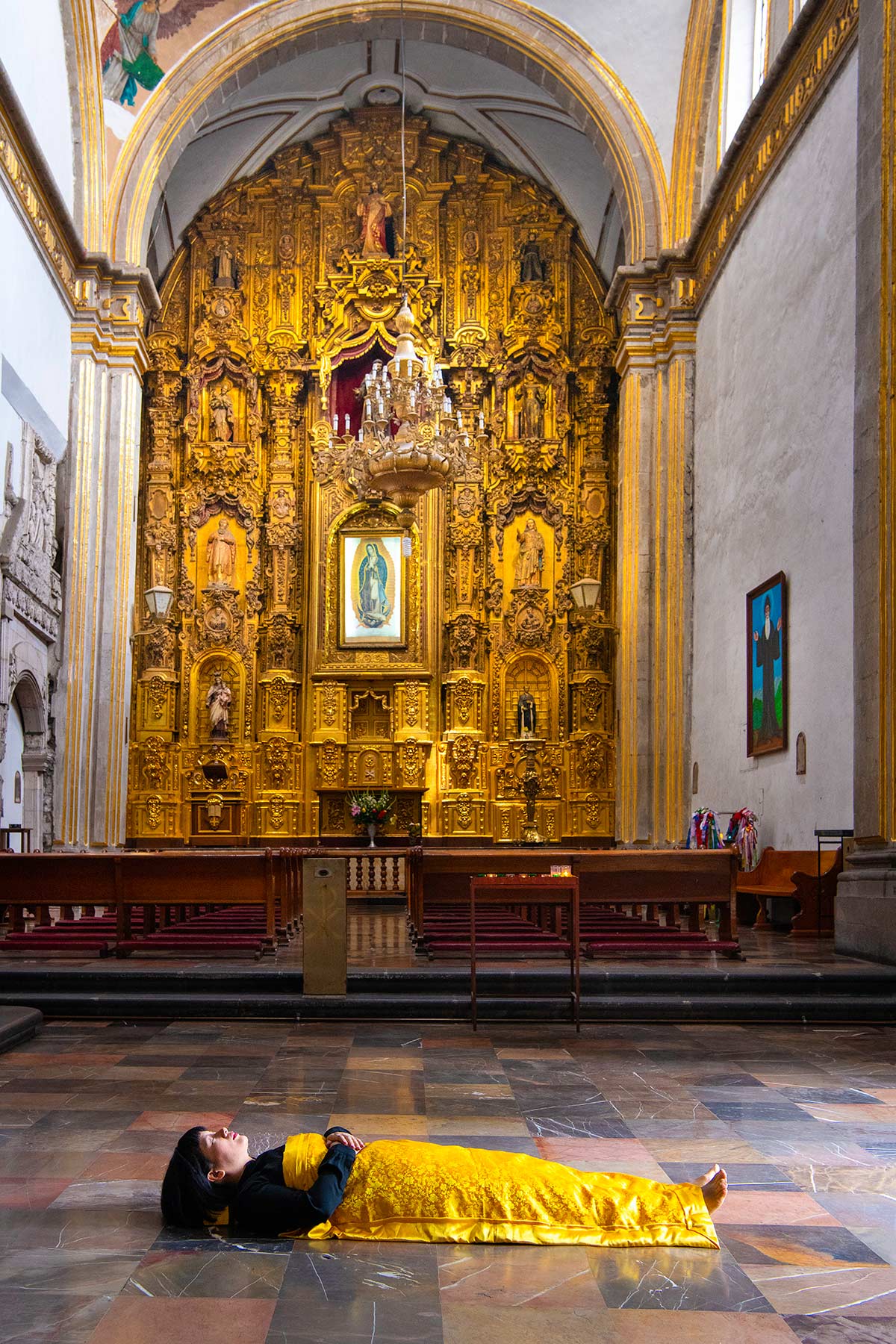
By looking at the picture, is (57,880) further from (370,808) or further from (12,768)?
(370,808)

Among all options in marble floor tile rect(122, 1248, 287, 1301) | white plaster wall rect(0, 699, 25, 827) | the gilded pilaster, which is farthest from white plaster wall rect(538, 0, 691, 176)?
marble floor tile rect(122, 1248, 287, 1301)

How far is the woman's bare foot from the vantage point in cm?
352

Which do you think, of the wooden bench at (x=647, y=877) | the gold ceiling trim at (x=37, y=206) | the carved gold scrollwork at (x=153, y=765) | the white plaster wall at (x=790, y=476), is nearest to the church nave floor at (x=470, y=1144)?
the wooden bench at (x=647, y=877)

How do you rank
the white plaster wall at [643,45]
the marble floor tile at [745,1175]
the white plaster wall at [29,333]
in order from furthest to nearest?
the white plaster wall at [643,45]
the white plaster wall at [29,333]
the marble floor tile at [745,1175]

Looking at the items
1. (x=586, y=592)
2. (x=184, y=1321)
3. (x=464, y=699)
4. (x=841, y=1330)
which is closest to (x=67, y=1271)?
(x=184, y=1321)

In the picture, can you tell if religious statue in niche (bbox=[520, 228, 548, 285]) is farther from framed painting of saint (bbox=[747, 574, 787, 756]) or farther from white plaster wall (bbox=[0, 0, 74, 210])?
framed painting of saint (bbox=[747, 574, 787, 756])

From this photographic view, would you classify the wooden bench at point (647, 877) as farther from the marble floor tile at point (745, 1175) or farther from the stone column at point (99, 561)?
the stone column at point (99, 561)

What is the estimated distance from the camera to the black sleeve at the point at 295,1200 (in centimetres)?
357

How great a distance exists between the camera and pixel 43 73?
15.2 metres

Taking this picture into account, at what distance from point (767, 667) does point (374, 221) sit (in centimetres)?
1257

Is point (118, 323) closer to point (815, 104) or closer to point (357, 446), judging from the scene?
point (357, 446)

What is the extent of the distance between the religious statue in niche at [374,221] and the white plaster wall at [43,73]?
6252 mm

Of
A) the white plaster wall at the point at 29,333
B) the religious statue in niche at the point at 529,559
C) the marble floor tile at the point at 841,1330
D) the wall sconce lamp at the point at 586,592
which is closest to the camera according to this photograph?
the marble floor tile at the point at 841,1330

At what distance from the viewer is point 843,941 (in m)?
9.23
